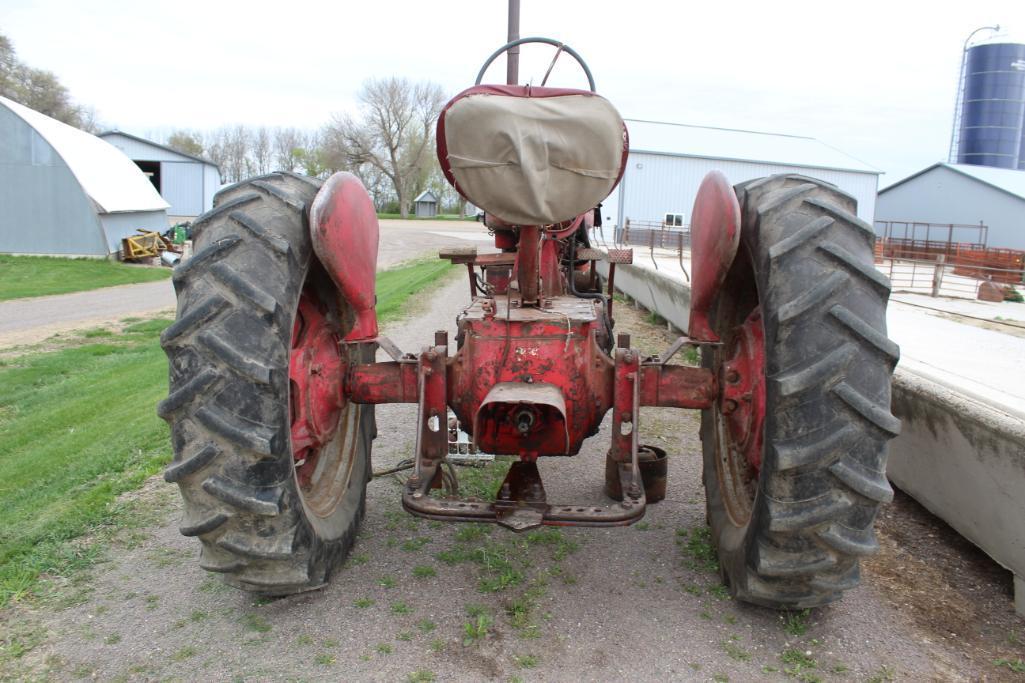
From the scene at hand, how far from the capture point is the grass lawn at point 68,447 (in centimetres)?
355

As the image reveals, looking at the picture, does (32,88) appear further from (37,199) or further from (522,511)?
(522,511)

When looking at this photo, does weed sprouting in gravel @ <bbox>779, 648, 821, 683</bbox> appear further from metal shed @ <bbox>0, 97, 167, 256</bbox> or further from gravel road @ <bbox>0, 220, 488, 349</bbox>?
metal shed @ <bbox>0, 97, 167, 256</bbox>

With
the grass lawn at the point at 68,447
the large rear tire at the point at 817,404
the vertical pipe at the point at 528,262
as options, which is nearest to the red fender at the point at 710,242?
the large rear tire at the point at 817,404

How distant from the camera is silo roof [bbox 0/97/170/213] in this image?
2148 cm

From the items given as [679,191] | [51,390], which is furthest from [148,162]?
[51,390]

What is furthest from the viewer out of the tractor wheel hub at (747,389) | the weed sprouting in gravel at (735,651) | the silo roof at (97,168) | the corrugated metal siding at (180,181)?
the corrugated metal siding at (180,181)

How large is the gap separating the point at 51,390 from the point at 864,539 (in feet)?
23.3

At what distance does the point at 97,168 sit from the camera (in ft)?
77.8

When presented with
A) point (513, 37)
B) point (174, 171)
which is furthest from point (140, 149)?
point (513, 37)

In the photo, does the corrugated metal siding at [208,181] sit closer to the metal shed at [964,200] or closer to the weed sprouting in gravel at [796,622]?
the metal shed at [964,200]

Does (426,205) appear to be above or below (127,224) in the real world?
above

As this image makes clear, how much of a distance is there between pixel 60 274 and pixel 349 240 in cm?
1841

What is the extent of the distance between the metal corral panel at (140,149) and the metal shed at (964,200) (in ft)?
134

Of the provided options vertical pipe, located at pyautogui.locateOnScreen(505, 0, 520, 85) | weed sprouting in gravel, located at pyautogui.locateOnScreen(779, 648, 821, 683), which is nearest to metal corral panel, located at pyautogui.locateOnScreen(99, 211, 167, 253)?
vertical pipe, located at pyautogui.locateOnScreen(505, 0, 520, 85)
